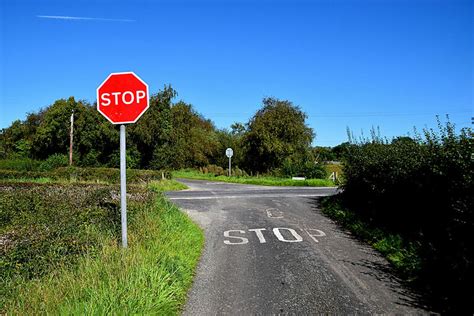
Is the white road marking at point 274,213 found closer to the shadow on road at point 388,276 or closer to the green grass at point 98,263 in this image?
the green grass at point 98,263

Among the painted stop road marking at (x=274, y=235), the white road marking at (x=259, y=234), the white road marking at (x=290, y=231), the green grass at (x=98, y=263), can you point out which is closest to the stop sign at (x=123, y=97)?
the green grass at (x=98, y=263)

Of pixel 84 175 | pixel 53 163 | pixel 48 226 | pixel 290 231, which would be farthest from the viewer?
pixel 53 163

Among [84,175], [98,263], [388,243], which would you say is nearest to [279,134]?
[84,175]

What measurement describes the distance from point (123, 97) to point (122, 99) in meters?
0.03

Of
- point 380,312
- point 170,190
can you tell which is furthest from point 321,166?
point 380,312

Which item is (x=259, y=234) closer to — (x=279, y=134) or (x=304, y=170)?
(x=304, y=170)

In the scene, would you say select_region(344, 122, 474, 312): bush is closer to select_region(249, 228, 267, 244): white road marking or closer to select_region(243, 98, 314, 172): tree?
select_region(249, 228, 267, 244): white road marking

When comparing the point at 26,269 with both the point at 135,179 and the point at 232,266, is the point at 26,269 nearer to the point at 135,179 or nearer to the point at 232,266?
the point at 232,266

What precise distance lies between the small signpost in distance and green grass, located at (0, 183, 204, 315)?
0.73 metres

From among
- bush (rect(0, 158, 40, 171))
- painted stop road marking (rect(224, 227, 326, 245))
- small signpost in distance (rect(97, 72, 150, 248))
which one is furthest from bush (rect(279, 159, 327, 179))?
small signpost in distance (rect(97, 72, 150, 248))

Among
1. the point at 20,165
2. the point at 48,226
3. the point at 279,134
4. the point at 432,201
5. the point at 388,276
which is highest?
the point at 279,134

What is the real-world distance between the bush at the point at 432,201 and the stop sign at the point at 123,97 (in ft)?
16.2

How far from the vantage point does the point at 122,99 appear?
213 inches

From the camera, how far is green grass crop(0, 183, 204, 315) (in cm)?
402
